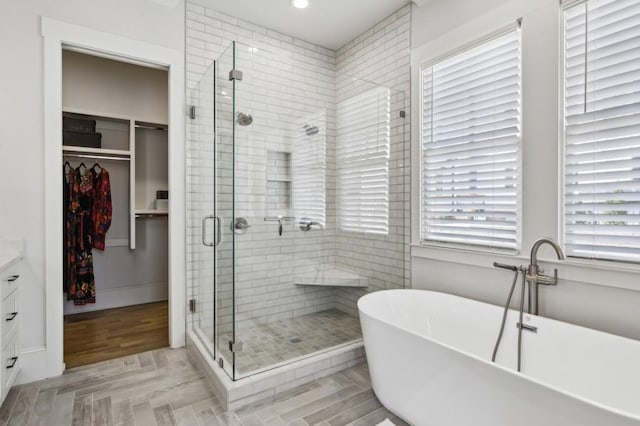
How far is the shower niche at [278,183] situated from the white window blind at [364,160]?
0.46 metres

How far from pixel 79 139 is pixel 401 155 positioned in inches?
132

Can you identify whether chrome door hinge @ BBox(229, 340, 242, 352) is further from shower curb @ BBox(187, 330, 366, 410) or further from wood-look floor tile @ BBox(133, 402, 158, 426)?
wood-look floor tile @ BBox(133, 402, 158, 426)

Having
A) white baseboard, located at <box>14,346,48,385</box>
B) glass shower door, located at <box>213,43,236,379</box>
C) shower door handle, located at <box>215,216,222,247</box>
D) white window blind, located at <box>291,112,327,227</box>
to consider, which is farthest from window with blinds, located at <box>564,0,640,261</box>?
white baseboard, located at <box>14,346,48,385</box>

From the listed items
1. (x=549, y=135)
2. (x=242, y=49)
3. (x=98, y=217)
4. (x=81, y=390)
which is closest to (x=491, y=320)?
(x=549, y=135)

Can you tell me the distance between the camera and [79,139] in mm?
3590

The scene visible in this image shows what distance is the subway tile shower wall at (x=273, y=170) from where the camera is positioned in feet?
7.64

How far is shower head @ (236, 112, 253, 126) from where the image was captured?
2239 millimetres

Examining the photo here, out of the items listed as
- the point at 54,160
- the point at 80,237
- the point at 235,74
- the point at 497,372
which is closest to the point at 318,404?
the point at 497,372

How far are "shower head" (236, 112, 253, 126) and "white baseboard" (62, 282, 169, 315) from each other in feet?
9.75

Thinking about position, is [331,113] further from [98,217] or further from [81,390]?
[98,217]

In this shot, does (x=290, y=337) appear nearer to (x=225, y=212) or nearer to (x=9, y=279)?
(x=225, y=212)

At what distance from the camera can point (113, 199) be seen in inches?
157

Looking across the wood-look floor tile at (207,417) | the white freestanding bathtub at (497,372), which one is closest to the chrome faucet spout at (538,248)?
the white freestanding bathtub at (497,372)

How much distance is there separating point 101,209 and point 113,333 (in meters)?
1.41
